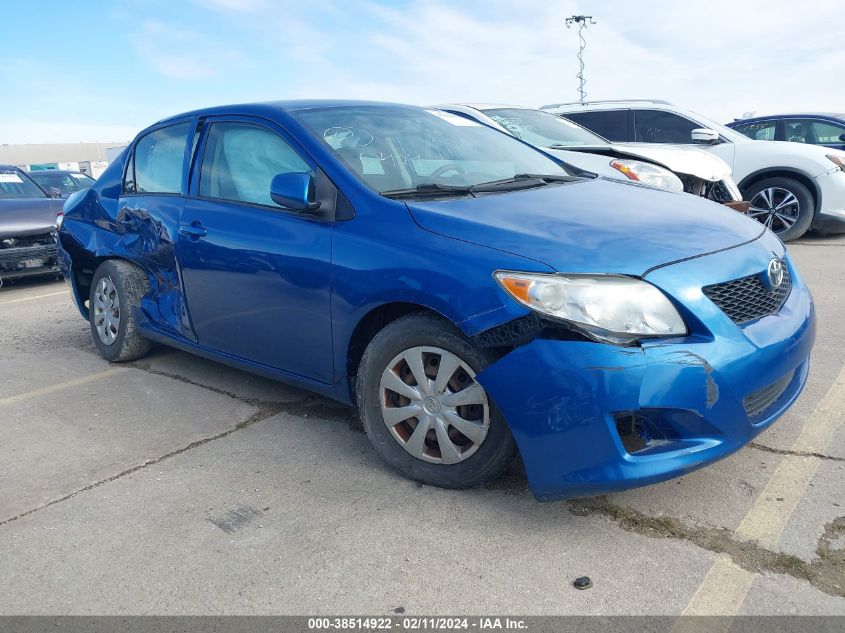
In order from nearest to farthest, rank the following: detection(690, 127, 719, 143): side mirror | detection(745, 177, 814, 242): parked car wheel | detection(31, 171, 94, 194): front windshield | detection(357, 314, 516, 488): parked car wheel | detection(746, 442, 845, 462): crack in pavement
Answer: detection(357, 314, 516, 488): parked car wheel
detection(746, 442, 845, 462): crack in pavement
detection(690, 127, 719, 143): side mirror
detection(745, 177, 814, 242): parked car wheel
detection(31, 171, 94, 194): front windshield

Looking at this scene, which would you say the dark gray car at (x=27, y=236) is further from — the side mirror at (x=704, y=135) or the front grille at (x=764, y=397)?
the front grille at (x=764, y=397)

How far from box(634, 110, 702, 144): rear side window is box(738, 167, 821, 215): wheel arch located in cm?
85

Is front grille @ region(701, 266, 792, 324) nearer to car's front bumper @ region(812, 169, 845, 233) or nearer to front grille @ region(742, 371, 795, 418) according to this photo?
front grille @ region(742, 371, 795, 418)

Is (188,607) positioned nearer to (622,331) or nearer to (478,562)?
(478,562)

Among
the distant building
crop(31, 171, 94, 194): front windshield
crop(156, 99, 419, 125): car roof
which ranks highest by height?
the distant building

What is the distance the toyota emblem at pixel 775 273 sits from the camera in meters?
2.93

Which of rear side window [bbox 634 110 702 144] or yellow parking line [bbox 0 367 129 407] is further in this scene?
rear side window [bbox 634 110 702 144]

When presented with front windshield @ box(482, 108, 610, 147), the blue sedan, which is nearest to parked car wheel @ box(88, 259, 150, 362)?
the blue sedan

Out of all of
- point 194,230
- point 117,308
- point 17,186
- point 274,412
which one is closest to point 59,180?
point 17,186

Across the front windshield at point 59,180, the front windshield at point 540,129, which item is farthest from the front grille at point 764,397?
the front windshield at point 59,180

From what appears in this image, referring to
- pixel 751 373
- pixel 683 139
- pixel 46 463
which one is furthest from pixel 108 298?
pixel 683 139

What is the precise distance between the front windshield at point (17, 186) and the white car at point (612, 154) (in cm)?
526

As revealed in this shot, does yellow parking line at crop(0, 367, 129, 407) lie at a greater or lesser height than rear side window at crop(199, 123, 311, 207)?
lesser

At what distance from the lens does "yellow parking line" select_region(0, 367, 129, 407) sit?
441 centimetres
